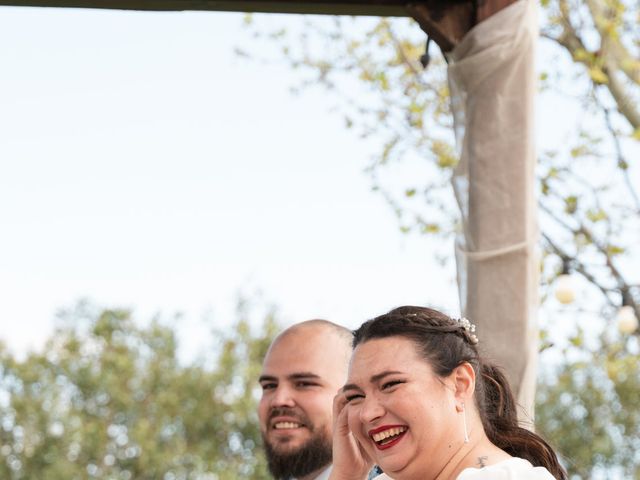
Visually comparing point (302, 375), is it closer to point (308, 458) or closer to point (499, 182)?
point (308, 458)

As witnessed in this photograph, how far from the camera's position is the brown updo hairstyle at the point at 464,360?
1943mm

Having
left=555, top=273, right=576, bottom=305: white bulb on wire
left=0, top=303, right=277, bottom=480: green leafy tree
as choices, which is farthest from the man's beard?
left=0, top=303, right=277, bottom=480: green leafy tree

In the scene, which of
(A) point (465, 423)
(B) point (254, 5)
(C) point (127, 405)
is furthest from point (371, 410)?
(C) point (127, 405)

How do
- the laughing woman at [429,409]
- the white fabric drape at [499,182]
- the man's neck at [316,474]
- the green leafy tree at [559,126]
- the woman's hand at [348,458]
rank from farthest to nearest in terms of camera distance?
the green leafy tree at [559,126] → the man's neck at [316,474] → the white fabric drape at [499,182] → the woman's hand at [348,458] → the laughing woman at [429,409]

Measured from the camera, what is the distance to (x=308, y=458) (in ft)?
10.4

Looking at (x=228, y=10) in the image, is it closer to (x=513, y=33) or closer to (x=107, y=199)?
(x=513, y=33)

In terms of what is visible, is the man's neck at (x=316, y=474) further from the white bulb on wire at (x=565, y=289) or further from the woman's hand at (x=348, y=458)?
the white bulb on wire at (x=565, y=289)

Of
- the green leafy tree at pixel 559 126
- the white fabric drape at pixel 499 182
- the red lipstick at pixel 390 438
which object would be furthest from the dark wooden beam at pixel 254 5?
the green leafy tree at pixel 559 126

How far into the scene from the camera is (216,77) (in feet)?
85.3

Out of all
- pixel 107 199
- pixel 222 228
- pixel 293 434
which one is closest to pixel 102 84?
pixel 107 199

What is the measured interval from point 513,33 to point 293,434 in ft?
4.19

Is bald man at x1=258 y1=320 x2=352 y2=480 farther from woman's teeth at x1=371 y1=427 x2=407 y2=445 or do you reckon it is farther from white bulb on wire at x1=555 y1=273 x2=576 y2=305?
white bulb on wire at x1=555 y1=273 x2=576 y2=305

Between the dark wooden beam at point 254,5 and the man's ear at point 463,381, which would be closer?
the man's ear at point 463,381

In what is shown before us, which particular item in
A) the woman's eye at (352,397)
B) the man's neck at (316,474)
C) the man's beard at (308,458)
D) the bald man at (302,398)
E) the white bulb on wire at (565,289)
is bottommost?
the white bulb on wire at (565,289)
